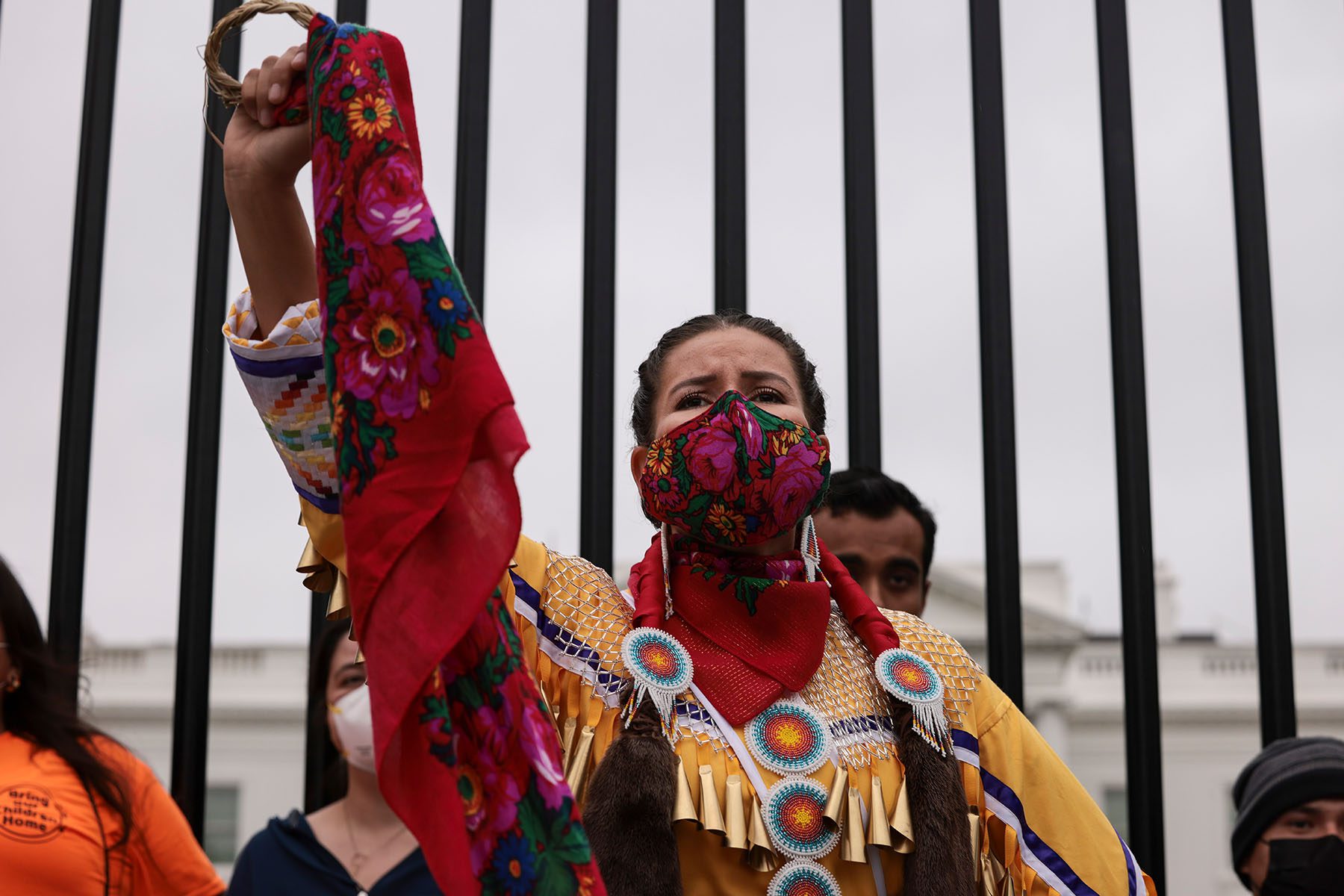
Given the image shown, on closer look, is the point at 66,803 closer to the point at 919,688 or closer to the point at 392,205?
the point at 919,688

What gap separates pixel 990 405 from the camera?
2.85 metres

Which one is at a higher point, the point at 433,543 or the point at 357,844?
the point at 433,543

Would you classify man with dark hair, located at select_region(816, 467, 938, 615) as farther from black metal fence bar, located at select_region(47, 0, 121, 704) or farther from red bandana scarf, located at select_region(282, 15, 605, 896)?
red bandana scarf, located at select_region(282, 15, 605, 896)

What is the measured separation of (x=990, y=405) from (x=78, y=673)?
1642mm

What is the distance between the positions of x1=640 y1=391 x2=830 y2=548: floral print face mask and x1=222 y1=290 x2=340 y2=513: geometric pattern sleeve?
0.46 m

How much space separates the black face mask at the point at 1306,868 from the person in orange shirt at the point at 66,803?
1.61 metres

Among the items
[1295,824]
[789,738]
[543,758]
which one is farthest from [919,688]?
[1295,824]

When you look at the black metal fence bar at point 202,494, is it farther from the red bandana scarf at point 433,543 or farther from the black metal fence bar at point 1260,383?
the black metal fence bar at point 1260,383

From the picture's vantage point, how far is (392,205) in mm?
1193

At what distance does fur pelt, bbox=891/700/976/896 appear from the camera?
63.0 inches

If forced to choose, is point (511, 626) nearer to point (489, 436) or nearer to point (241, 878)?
point (489, 436)

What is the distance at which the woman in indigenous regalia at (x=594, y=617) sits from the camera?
1.11 meters

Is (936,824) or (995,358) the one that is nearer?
(936,824)

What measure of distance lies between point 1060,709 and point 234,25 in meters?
23.4
